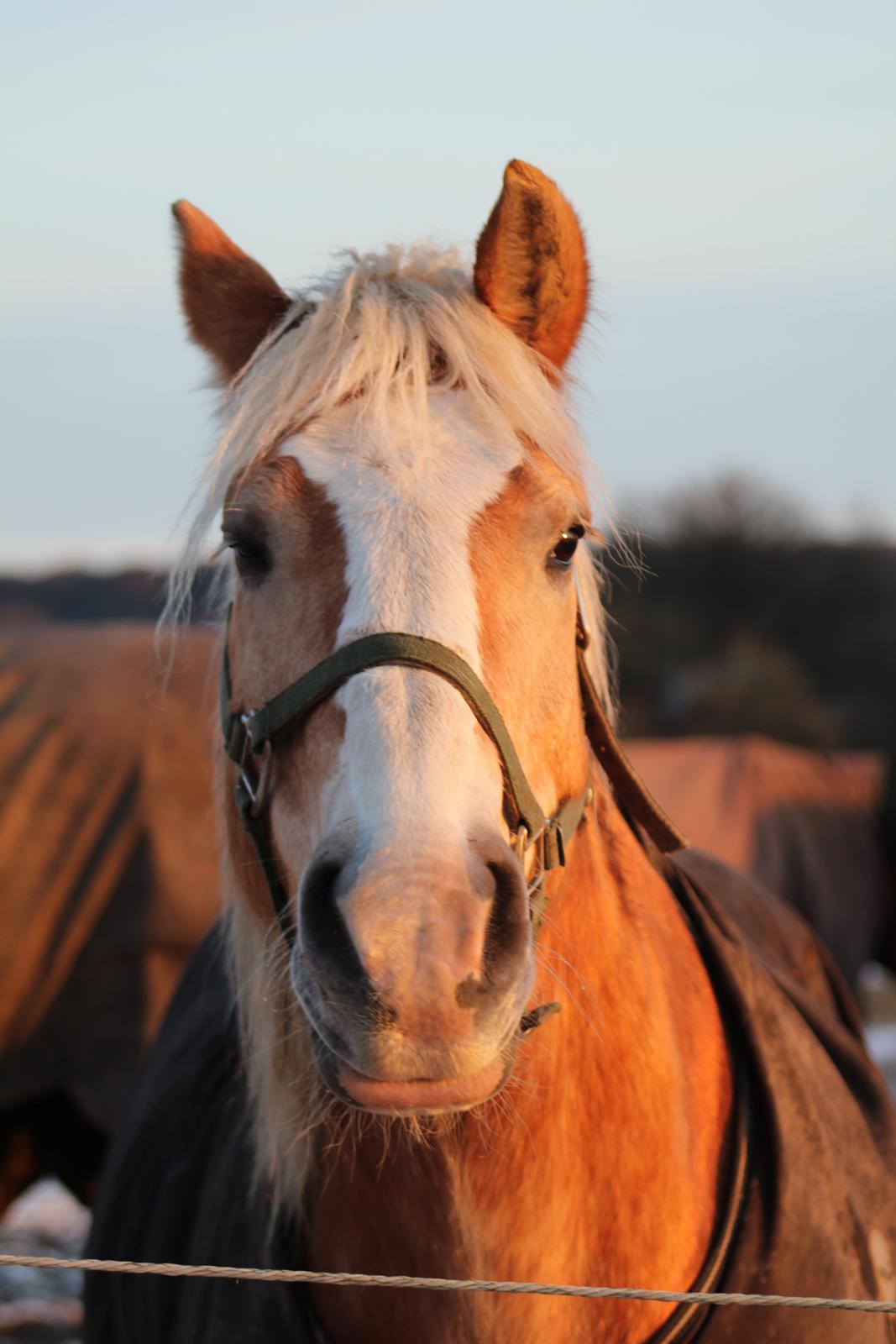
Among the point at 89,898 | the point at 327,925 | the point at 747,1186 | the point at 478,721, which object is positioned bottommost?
the point at 89,898

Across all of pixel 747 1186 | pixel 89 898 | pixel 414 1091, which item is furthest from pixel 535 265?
pixel 89 898

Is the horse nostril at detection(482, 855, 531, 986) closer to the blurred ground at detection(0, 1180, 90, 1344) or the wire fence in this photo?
the wire fence

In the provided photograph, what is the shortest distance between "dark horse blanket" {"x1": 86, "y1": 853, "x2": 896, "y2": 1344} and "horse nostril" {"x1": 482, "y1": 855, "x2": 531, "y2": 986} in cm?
65

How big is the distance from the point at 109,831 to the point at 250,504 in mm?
3164

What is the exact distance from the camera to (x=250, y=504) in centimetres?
185

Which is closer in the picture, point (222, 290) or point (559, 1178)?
point (559, 1178)

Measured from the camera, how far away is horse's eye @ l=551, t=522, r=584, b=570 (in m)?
1.87

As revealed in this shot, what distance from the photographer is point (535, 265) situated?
6.66 ft

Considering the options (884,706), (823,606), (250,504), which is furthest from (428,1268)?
(823,606)

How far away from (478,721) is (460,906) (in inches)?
10.8

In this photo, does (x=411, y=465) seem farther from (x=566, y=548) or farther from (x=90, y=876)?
(x=90, y=876)

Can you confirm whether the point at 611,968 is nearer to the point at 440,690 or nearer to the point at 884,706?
the point at 440,690

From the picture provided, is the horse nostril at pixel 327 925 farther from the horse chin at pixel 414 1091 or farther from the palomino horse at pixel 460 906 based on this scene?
the horse chin at pixel 414 1091

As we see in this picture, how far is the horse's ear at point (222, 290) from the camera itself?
221 cm
